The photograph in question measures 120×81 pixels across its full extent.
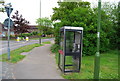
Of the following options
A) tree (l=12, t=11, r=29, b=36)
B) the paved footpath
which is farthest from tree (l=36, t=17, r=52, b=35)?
the paved footpath

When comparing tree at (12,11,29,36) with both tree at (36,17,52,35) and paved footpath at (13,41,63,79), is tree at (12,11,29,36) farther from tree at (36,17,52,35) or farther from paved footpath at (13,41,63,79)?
paved footpath at (13,41,63,79)

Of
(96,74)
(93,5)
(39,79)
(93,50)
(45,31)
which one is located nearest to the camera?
(96,74)

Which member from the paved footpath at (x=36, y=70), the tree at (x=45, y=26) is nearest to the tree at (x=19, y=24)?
the tree at (x=45, y=26)

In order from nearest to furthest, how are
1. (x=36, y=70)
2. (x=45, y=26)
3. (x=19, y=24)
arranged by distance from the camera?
1. (x=36, y=70)
2. (x=19, y=24)
3. (x=45, y=26)

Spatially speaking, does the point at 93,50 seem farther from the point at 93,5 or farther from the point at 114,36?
the point at 93,5

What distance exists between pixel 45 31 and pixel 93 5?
110 ft

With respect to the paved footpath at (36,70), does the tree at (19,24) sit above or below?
above

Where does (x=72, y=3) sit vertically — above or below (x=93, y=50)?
above

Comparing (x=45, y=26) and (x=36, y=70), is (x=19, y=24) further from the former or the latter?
(x=36, y=70)

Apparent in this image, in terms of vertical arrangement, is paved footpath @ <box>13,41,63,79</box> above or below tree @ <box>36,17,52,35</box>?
below

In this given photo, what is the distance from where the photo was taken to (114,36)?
14.1 metres

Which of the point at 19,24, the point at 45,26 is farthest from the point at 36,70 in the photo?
the point at 45,26

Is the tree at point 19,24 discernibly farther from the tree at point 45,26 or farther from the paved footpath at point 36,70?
the paved footpath at point 36,70

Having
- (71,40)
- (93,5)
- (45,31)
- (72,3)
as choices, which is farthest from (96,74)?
(45,31)
